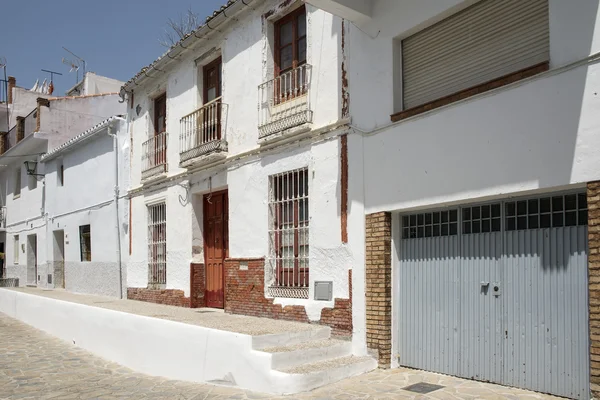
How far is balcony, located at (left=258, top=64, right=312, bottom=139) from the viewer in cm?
862

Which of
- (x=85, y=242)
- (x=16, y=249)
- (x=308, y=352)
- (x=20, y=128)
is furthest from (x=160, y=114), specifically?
(x=16, y=249)

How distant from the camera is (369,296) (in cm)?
738

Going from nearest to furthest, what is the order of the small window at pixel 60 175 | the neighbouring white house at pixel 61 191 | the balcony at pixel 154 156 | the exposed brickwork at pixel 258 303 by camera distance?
the exposed brickwork at pixel 258 303 → the balcony at pixel 154 156 → the neighbouring white house at pixel 61 191 → the small window at pixel 60 175

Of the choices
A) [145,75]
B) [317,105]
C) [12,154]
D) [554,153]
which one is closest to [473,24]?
[554,153]

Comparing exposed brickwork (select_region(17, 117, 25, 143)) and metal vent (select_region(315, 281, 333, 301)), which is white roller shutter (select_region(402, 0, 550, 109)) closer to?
metal vent (select_region(315, 281, 333, 301))

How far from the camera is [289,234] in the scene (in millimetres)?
9023

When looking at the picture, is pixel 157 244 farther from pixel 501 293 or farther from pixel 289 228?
pixel 501 293

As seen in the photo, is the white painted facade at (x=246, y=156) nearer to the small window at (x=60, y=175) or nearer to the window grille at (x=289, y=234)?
the window grille at (x=289, y=234)

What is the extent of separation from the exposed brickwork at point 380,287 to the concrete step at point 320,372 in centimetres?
23

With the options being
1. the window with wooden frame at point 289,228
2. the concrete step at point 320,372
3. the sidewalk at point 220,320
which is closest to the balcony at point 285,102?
the window with wooden frame at point 289,228

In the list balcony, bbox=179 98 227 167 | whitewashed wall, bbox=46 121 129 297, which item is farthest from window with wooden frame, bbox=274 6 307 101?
whitewashed wall, bbox=46 121 129 297

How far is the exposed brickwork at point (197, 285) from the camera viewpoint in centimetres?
1133

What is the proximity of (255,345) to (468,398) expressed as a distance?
8.33 feet

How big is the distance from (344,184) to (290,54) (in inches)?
108
